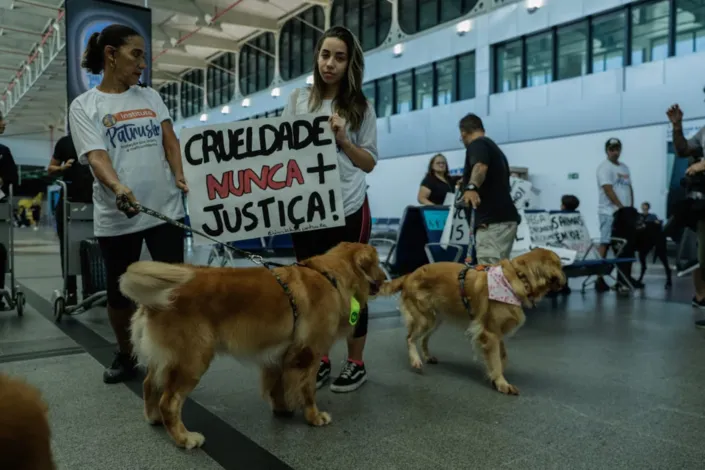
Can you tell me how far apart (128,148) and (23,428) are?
2260 mm

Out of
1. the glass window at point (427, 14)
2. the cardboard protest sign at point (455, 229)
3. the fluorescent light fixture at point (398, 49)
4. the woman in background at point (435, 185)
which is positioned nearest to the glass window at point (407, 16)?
the glass window at point (427, 14)

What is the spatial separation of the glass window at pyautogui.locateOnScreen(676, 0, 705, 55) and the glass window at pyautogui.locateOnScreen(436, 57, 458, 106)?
255 inches

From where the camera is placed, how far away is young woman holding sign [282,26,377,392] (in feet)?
9.32

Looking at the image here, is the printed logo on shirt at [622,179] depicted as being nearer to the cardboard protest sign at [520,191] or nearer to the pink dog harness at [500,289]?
the cardboard protest sign at [520,191]

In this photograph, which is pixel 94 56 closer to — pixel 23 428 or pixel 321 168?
pixel 321 168

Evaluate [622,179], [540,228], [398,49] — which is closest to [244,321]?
[540,228]

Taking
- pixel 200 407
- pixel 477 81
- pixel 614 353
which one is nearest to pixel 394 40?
pixel 477 81

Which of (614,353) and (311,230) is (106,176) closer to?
(311,230)

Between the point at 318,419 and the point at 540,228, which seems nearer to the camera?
the point at 318,419

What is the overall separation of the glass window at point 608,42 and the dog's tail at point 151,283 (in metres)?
14.1

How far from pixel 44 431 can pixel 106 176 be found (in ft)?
6.63

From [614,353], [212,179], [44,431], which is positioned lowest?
[614,353]

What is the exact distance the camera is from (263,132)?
2.92 meters

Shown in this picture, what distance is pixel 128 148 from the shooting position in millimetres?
2852
